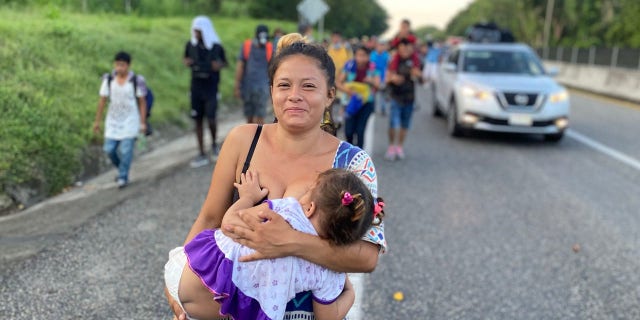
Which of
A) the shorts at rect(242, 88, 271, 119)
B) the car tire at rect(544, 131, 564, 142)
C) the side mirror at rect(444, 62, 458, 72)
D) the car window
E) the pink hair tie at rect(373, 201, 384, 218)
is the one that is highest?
the car window

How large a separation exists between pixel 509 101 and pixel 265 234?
8.69 metres

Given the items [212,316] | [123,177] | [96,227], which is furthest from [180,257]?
[123,177]

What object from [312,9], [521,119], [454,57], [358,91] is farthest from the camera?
[312,9]

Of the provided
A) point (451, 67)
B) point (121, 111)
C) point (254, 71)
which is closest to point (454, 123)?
point (451, 67)

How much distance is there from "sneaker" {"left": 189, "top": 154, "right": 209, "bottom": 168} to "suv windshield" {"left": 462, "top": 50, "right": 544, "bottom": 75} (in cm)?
594

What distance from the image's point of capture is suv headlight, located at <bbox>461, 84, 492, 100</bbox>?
31.5 ft

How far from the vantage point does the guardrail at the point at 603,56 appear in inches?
805

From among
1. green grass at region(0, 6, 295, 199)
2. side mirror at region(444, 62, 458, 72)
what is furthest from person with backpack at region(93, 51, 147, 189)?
side mirror at region(444, 62, 458, 72)

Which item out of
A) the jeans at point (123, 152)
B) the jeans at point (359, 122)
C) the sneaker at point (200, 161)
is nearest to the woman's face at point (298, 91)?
the jeans at point (123, 152)

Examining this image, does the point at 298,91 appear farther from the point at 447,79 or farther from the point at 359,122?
the point at 447,79

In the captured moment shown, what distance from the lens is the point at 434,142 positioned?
1001 cm

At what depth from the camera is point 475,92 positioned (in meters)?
9.74

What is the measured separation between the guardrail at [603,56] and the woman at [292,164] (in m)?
21.6

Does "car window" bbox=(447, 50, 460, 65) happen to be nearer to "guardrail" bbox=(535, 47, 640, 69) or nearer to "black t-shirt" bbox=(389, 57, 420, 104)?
"black t-shirt" bbox=(389, 57, 420, 104)
